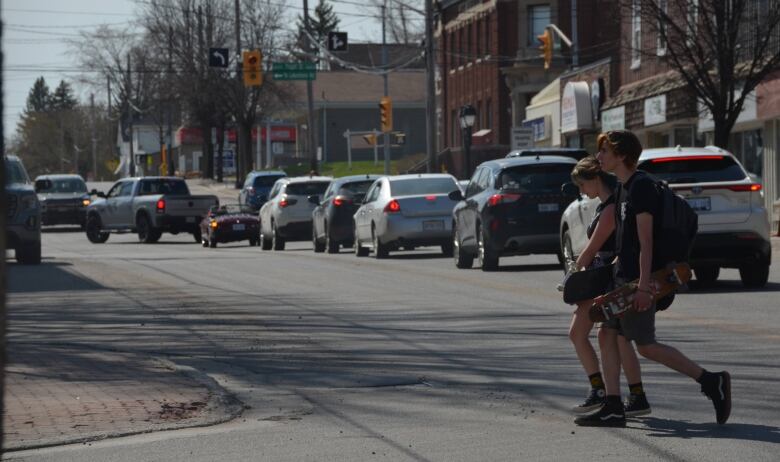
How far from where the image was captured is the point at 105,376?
11.1m

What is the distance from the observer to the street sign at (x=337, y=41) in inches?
1964

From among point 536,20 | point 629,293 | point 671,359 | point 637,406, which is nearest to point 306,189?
point 637,406

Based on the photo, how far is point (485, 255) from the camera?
23484 mm

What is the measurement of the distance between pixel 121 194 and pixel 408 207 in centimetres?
1876

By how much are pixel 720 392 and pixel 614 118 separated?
38357mm

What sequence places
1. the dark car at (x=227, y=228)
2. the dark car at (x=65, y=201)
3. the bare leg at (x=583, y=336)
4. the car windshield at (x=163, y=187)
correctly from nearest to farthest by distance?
the bare leg at (x=583, y=336) → the dark car at (x=227, y=228) → the car windshield at (x=163, y=187) → the dark car at (x=65, y=201)

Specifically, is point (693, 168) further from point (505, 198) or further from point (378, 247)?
point (378, 247)

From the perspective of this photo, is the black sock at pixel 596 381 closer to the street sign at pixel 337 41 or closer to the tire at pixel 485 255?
the tire at pixel 485 255

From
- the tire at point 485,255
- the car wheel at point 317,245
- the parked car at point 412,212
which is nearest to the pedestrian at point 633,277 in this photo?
the tire at point 485,255

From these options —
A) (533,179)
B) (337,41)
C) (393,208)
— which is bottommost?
(393,208)

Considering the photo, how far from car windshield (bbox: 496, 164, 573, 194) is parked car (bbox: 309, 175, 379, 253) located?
31.4ft

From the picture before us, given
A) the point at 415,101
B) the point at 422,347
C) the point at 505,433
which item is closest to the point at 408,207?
the point at 422,347

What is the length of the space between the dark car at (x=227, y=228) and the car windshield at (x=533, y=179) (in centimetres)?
1767

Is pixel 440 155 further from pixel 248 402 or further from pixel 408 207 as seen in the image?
pixel 248 402
